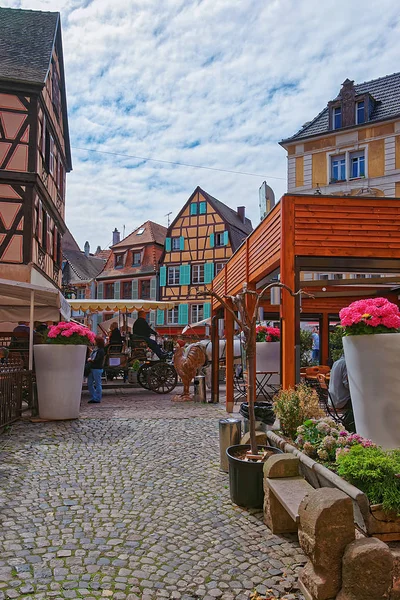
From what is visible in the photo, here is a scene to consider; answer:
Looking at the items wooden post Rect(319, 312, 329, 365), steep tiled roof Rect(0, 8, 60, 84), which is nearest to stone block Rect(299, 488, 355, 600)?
wooden post Rect(319, 312, 329, 365)

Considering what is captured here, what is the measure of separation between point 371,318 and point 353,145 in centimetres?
2251

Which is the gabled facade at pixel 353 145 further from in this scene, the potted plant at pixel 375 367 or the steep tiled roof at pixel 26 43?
the potted plant at pixel 375 367

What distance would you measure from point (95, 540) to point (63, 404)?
15.7 feet

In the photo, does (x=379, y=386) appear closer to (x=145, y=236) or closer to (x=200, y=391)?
(x=200, y=391)

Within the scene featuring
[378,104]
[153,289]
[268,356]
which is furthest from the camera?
[153,289]

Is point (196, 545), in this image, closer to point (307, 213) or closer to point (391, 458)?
point (391, 458)

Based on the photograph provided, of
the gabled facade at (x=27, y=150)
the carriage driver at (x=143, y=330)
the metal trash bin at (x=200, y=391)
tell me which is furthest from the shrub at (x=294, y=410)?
the gabled facade at (x=27, y=150)

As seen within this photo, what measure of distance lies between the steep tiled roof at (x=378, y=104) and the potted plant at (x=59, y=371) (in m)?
20.1

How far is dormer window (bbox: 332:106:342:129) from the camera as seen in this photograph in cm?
2545

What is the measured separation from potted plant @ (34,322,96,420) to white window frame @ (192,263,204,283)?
1112 inches

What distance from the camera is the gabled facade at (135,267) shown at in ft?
129

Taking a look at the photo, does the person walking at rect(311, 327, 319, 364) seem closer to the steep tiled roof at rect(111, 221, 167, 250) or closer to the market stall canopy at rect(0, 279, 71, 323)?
the market stall canopy at rect(0, 279, 71, 323)

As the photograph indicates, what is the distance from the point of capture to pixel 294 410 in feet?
15.8

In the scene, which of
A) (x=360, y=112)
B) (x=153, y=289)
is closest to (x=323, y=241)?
(x=360, y=112)
